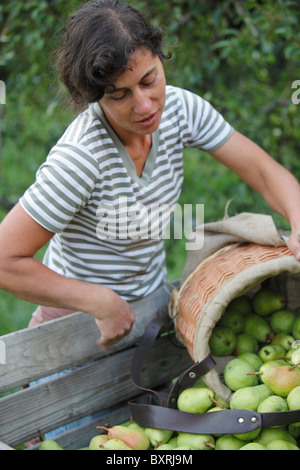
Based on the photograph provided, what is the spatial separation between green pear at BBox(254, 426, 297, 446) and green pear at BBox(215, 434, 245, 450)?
43 millimetres

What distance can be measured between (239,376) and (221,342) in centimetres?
18

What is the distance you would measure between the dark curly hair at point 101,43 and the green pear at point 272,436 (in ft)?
2.90

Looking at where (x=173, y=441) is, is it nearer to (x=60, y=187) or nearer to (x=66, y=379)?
(x=66, y=379)

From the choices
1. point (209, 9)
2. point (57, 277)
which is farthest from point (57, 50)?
point (209, 9)

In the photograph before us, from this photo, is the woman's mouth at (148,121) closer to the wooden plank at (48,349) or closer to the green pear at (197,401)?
the wooden plank at (48,349)

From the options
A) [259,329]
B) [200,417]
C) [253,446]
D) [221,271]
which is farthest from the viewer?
[259,329]

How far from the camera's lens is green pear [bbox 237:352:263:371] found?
1.43 meters

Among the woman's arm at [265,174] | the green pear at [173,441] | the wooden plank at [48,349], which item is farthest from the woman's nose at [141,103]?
the green pear at [173,441]

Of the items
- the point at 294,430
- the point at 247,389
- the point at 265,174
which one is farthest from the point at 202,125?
the point at 294,430

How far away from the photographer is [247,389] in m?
1.29

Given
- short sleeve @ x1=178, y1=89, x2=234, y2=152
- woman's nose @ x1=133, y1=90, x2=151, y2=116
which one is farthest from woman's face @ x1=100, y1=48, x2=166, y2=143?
short sleeve @ x1=178, y1=89, x2=234, y2=152

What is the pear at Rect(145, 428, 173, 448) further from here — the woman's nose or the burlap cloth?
the woman's nose

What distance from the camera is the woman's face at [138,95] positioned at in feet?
4.32

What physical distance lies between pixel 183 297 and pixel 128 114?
0.55m
